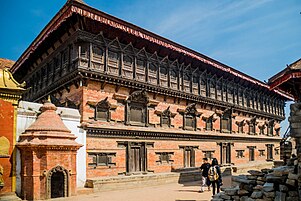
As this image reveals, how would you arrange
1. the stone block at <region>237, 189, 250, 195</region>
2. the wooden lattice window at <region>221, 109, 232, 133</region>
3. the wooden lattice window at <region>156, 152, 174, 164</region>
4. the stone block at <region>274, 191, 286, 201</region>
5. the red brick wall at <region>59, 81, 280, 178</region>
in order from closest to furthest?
the stone block at <region>274, 191, 286, 201</region>, the stone block at <region>237, 189, 250, 195</region>, the red brick wall at <region>59, 81, 280, 178</region>, the wooden lattice window at <region>156, 152, 174, 164</region>, the wooden lattice window at <region>221, 109, 232, 133</region>

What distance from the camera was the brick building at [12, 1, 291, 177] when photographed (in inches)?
707

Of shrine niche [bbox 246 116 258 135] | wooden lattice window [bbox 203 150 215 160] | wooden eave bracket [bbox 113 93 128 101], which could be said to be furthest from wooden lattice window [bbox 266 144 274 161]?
wooden eave bracket [bbox 113 93 128 101]

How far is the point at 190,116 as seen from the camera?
990 inches

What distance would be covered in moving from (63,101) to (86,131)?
349 cm

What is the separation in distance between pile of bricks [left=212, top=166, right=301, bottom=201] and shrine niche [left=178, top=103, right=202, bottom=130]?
14009mm

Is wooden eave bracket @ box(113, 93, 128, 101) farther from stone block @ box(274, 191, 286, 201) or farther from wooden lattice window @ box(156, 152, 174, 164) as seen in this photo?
stone block @ box(274, 191, 286, 201)

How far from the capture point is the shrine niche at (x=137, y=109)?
19938mm

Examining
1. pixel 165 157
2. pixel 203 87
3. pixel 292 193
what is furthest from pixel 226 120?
pixel 292 193

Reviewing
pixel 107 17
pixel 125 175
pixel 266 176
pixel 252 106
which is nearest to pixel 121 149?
pixel 125 175

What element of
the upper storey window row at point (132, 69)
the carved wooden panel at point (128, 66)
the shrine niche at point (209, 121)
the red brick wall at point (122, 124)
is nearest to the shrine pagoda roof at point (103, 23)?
the upper storey window row at point (132, 69)

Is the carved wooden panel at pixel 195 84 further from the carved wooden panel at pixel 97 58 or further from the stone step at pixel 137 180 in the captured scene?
the carved wooden panel at pixel 97 58

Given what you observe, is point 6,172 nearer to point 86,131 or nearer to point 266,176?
point 86,131

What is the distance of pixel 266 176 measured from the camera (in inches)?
356

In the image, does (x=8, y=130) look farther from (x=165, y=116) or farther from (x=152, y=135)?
(x=165, y=116)
